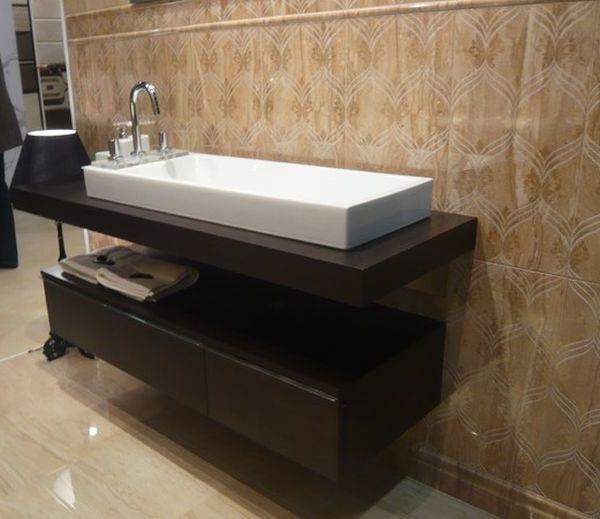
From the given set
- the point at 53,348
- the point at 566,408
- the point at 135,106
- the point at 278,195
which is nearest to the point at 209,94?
the point at 135,106

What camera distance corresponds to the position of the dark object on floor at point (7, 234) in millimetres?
3318

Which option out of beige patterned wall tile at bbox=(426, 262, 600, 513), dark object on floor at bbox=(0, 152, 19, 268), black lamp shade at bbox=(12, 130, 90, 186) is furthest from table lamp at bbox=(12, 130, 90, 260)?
beige patterned wall tile at bbox=(426, 262, 600, 513)

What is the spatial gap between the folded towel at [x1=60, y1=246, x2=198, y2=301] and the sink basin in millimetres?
261

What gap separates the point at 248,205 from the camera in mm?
1378

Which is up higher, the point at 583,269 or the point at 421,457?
the point at 583,269

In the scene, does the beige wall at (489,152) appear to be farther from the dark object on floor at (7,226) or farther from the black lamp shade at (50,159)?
the dark object on floor at (7,226)

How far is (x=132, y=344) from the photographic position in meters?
1.79

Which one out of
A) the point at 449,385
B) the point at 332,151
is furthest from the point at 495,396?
the point at 332,151

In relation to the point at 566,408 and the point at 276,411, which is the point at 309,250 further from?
the point at 566,408

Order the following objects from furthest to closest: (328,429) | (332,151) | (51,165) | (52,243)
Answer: (52,243) → (51,165) → (332,151) → (328,429)

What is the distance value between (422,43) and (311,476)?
1.19 metres

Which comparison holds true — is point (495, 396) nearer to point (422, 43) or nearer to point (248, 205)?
point (248, 205)

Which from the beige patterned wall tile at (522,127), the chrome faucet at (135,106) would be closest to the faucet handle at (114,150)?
the chrome faucet at (135,106)

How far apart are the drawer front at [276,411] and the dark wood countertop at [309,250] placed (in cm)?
25
